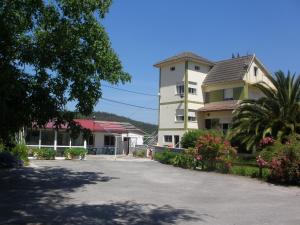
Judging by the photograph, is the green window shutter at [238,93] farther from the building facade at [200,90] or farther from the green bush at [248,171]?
the green bush at [248,171]

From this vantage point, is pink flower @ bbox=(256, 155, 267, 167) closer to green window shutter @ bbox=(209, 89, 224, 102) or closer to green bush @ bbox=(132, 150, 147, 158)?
green window shutter @ bbox=(209, 89, 224, 102)

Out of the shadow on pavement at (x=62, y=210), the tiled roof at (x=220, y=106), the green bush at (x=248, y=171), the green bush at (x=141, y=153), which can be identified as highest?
the tiled roof at (x=220, y=106)

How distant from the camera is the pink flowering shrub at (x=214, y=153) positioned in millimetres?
26828

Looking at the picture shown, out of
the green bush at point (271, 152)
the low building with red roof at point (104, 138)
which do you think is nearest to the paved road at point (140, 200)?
the green bush at point (271, 152)

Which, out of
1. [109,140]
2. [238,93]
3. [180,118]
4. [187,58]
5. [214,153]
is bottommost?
[214,153]

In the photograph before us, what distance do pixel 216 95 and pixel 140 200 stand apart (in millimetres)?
31381

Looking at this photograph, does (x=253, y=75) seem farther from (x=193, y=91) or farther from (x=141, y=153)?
(x=141, y=153)

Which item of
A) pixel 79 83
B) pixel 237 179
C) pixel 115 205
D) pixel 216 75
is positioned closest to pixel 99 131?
pixel 216 75

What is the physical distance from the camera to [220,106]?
43312 millimetres

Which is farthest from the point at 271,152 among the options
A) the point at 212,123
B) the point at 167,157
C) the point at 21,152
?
the point at 212,123

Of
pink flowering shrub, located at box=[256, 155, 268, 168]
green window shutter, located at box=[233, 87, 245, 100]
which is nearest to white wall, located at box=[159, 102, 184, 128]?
green window shutter, located at box=[233, 87, 245, 100]

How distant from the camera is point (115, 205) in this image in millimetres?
13820

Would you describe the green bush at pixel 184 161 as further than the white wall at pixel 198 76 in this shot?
No

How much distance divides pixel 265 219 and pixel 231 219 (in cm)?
99
